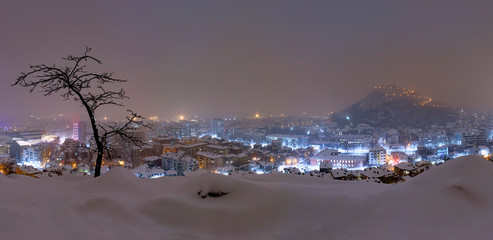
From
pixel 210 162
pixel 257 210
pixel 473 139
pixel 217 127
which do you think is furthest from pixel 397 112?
pixel 257 210

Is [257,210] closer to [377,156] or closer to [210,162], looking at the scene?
[210,162]

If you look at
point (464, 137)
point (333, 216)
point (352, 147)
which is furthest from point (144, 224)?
point (464, 137)

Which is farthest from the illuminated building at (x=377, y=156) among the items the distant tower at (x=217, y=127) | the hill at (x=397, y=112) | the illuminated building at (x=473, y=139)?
the distant tower at (x=217, y=127)

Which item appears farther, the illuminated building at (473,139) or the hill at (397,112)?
the hill at (397,112)

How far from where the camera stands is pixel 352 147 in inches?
2406

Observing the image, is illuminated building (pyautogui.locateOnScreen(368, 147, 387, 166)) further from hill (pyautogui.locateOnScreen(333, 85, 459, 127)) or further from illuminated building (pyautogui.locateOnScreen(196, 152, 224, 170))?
hill (pyautogui.locateOnScreen(333, 85, 459, 127))

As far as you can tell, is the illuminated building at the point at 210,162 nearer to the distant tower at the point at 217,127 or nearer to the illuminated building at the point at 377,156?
the illuminated building at the point at 377,156

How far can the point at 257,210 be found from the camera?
3.62 metres

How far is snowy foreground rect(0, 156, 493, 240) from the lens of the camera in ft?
8.67

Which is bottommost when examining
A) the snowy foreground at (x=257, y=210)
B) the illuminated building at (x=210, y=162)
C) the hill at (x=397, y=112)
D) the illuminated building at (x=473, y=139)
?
the illuminated building at (x=210, y=162)

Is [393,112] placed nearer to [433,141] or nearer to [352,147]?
[433,141]

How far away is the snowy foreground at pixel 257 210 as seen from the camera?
2.64 meters

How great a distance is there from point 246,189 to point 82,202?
2427 mm

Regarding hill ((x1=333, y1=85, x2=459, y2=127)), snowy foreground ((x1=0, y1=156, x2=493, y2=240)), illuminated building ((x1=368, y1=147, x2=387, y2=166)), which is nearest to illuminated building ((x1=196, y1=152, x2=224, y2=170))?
illuminated building ((x1=368, y1=147, x2=387, y2=166))
